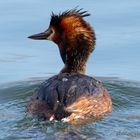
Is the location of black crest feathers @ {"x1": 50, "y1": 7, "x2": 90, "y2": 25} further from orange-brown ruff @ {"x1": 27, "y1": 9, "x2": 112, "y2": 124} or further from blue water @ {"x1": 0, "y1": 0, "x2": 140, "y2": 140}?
blue water @ {"x1": 0, "y1": 0, "x2": 140, "y2": 140}

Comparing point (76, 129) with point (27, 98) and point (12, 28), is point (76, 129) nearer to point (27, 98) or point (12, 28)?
point (27, 98)

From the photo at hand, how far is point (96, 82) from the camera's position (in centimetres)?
1048

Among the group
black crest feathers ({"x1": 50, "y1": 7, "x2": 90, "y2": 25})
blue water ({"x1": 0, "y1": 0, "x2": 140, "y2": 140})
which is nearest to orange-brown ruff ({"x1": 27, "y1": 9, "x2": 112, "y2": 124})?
black crest feathers ({"x1": 50, "y1": 7, "x2": 90, "y2": 25})

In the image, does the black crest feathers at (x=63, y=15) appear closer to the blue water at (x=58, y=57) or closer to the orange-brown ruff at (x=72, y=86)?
the orange-brown ruff at (x=72, y=86)

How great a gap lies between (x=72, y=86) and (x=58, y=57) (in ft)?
8.49

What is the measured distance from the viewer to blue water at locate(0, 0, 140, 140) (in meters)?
10.3

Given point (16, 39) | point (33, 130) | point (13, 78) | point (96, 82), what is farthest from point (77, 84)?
point (16, 39)

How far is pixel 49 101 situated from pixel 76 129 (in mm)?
573

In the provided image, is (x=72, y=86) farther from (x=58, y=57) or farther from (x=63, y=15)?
(x=58, y=57)

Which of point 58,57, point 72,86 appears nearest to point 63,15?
point 72,86

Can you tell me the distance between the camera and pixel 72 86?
33.0 ft

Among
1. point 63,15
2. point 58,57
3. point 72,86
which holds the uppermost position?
point 63,15

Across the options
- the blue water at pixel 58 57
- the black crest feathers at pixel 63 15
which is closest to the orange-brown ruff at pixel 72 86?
the black crest feathers at pixel 63 15

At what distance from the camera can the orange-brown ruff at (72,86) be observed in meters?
9.77
